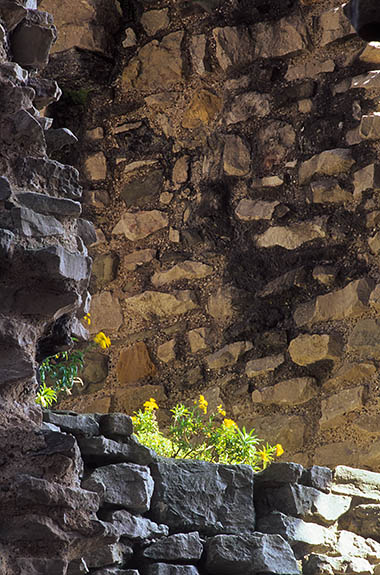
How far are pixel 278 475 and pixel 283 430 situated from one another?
1.57 metres

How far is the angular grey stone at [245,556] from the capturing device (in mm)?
3168

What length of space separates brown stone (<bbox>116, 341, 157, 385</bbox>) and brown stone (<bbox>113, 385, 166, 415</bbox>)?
59 mm

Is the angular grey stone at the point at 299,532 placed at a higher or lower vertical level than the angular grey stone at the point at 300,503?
lower

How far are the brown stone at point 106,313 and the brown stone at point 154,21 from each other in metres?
1.75

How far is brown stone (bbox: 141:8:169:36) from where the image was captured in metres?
6.16

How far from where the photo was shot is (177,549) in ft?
10.1

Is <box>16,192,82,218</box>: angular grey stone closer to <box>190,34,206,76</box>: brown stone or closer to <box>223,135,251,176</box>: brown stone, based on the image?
<box>223,135,251,176</box>: brown stone

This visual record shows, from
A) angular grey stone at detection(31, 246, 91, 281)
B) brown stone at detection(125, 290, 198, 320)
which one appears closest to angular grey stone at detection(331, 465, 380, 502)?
angular grey stone at detection(31, 246, 91, 281)

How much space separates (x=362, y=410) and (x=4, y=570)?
2722 millimetres

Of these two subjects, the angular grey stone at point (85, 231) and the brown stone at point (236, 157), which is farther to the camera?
the brown stone at point (236, 157)

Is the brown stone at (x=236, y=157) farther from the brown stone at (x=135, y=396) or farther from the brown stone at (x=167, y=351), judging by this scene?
the brown stone at (x=135, y=396)

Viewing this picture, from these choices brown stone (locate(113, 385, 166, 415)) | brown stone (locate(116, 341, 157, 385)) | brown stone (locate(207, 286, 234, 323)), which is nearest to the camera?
brown stone (locate(207, 286, 234, 323))

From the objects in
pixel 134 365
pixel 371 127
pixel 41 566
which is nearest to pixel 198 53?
pixel 371 127

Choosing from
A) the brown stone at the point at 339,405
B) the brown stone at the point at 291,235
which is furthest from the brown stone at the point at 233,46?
the brown stone at the point at 339,405
